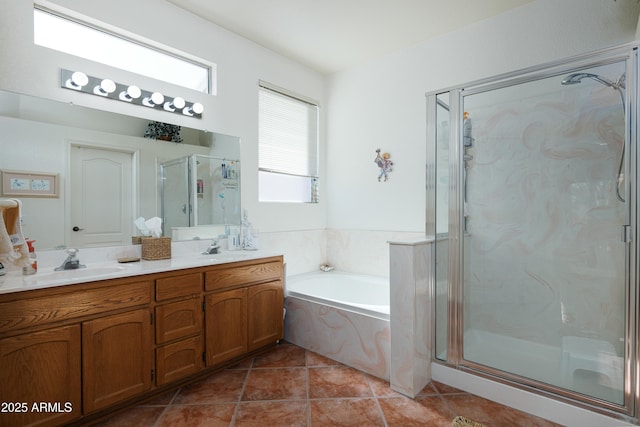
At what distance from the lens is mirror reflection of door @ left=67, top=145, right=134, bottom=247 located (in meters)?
2.09

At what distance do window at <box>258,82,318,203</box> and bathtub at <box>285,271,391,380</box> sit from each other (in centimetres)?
95

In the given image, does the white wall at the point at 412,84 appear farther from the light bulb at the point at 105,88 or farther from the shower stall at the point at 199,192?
the light bulb at the point at 105,88

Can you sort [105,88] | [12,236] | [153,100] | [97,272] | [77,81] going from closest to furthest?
[12,236]
[97,272]
[77,81]
[105,88]
[153,100]

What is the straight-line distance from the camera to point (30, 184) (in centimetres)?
192

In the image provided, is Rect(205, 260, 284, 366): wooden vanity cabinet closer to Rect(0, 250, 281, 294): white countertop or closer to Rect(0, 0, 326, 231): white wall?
Rect(0, 250, 281, 294): white countertop

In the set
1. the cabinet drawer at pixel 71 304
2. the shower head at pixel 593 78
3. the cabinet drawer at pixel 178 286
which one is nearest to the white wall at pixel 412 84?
the shower head at pixel 593 78

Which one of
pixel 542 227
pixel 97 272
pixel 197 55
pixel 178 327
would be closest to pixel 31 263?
pixel 97 272

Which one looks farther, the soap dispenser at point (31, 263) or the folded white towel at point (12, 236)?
the soap dispenser at point (31, 263)

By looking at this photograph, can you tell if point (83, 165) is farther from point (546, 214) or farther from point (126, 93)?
point (546, 214)

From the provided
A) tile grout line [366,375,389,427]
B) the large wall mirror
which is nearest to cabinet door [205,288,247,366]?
the large wall mirror

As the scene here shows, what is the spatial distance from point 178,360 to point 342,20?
9.32 ft

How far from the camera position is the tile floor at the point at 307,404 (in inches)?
71.2

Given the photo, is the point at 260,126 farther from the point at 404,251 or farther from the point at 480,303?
the point at 480,303

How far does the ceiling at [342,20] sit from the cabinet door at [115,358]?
232 centimetres
